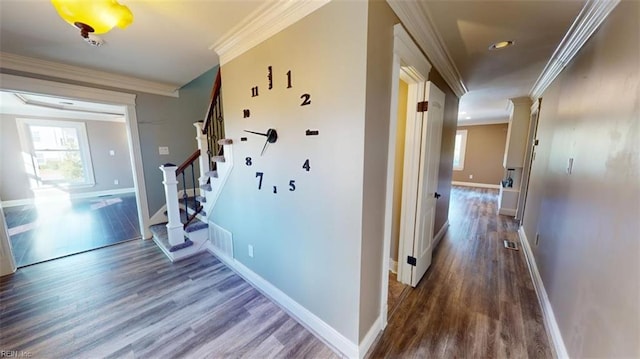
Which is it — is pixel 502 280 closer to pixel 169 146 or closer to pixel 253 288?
pixel 253 288

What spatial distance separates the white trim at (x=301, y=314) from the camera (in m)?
1.50

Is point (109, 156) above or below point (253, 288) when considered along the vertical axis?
above

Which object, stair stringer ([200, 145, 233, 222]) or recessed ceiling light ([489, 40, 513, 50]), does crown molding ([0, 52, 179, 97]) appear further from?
recessed ceiling light ([489, 40, 513, 50])

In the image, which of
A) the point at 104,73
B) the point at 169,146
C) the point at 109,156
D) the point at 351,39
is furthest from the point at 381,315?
the point at 109,156

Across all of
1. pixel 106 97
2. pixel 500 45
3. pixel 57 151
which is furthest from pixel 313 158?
pixel 57 151

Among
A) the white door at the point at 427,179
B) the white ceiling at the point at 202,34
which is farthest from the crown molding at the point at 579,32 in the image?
the white door at the point at 427,179

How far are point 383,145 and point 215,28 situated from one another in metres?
1.75

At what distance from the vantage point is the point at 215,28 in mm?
1845

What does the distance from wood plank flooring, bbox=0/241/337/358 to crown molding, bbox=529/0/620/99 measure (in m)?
2.87

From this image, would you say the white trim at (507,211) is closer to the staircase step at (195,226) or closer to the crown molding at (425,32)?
the crown molding at (425,32)

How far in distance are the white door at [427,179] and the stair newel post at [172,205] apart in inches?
116

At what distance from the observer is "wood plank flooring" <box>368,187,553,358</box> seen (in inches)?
61.0

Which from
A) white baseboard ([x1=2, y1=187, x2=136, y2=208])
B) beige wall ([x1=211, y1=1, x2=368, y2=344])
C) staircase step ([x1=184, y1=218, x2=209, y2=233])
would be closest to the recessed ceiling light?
beige wall ([x1=211, y1=1, x2=368, y2=344])

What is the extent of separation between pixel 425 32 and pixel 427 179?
130 centimetres
